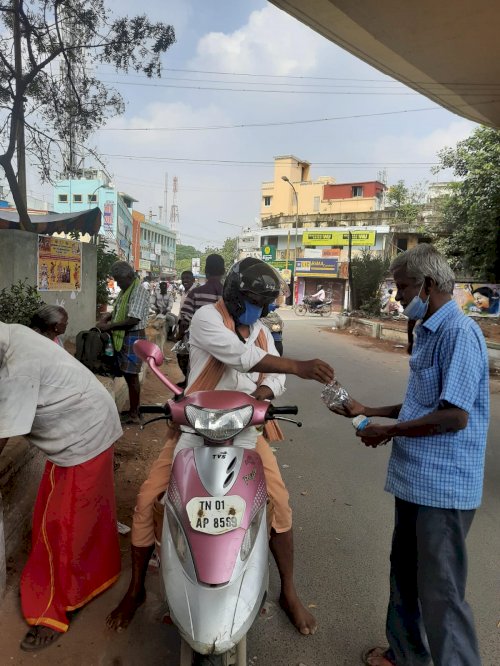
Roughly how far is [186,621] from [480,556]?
2309 millimetres

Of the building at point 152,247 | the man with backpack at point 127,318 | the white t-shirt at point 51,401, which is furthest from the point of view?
the building at point 152,247

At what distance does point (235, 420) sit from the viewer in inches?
74.9

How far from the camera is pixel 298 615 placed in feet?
7.97

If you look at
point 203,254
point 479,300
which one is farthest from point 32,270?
point 203,254

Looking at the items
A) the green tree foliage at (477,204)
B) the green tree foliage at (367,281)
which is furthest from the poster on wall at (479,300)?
the green tree foliage at (367,281)

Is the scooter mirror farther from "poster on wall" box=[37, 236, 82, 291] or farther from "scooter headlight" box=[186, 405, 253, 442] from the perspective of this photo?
"poster on wall" box=[37, 236, 82, 291]

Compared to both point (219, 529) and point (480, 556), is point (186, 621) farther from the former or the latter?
point (480, 556)

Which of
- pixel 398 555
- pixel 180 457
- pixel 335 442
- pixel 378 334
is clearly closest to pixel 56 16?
pixel 335 442

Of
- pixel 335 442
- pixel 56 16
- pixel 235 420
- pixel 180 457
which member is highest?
pixel 56 16

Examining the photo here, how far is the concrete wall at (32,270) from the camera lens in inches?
255

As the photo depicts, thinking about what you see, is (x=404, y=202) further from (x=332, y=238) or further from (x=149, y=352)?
(x=149, y=352)

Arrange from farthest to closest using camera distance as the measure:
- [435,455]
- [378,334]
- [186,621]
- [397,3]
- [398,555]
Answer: [378,334] → [397,3] → [398,555] → [435,455] → [186,621]

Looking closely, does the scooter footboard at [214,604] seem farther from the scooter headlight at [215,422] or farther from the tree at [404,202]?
the tree at [404,202]

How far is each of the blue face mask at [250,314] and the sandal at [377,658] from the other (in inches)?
63.9
